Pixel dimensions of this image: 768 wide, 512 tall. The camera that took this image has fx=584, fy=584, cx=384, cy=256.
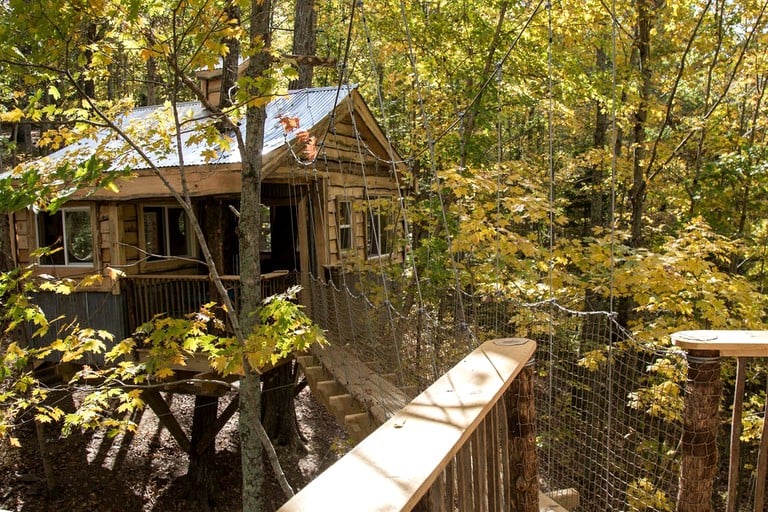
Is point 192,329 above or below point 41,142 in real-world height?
below

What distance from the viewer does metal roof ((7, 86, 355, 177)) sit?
5102 millimetres

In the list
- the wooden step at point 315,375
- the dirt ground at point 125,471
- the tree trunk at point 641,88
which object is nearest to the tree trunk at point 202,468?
the dirt ground at point 125,471

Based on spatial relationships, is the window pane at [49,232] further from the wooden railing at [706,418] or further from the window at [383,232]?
the wooden railing at [706,418]

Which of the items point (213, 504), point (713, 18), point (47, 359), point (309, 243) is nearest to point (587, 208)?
point (713, 18)

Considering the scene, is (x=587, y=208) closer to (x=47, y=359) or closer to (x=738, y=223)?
(x=738, y=223)

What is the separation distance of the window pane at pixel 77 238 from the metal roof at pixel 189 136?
964mm

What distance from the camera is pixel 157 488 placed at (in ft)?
28.3

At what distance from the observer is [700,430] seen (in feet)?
6.72

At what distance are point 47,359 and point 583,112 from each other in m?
13.5

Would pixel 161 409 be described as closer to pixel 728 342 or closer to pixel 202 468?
pixel 202 468

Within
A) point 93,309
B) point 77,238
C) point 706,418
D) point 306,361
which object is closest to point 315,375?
point 306,361

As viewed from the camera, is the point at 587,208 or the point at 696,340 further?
the point at 587,208

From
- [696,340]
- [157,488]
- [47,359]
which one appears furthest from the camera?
[157,488]

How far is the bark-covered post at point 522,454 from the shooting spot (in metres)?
1.85
